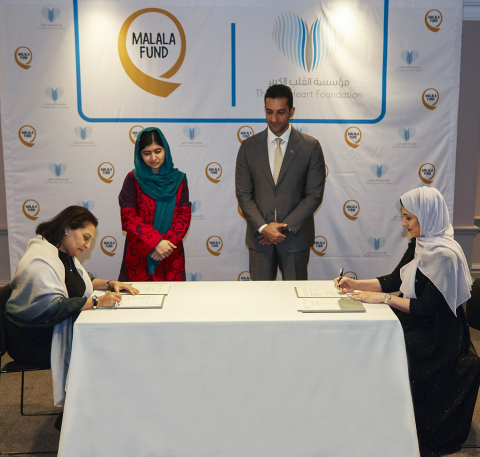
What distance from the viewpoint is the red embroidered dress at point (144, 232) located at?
3.03 metres

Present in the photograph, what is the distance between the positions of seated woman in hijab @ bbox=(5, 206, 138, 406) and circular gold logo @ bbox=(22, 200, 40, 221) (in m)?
1.90

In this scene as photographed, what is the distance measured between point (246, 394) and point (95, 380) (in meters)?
0.61

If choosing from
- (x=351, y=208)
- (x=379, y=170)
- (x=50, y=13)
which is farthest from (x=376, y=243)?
(x=50, y=13)

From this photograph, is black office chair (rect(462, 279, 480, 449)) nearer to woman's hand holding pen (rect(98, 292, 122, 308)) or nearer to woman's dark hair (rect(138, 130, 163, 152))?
woman's hand holding pen (rect(98, 292, 122, 308))

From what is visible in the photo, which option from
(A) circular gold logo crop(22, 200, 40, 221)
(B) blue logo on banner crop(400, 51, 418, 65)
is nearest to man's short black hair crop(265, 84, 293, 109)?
(B) blue logo on banner crop(400, 51, 418, 65)

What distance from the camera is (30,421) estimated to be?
104 inches

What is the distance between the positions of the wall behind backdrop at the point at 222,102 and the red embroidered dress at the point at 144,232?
0.94 meters

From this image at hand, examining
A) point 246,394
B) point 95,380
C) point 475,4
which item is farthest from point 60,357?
point 475,4

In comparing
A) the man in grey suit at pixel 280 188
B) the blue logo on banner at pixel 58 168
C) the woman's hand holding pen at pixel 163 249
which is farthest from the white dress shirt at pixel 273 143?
the blue logo on banner at pixel 58 168

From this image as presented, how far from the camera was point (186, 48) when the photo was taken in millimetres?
3889

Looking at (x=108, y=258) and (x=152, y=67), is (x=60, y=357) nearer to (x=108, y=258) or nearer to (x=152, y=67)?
(x=108, y=258)

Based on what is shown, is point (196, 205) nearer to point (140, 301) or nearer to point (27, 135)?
point (27, 135)

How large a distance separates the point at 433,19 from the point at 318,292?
8.98ft

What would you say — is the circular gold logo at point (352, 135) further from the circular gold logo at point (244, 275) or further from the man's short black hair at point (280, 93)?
the circular gold logo at point (244, 275)
